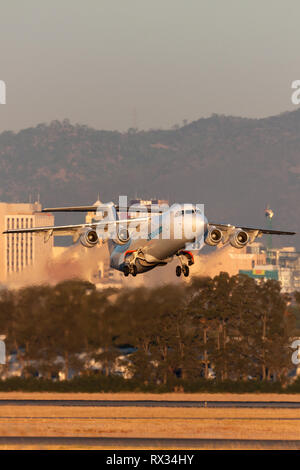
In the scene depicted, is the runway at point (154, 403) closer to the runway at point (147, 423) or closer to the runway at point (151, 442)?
the runway at point (147, 423)

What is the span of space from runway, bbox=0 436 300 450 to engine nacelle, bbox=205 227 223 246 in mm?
14338

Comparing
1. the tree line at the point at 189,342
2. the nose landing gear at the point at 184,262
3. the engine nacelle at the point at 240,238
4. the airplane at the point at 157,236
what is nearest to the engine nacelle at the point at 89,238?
the airplane at the point at 157,236

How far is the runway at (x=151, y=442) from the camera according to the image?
203 feet

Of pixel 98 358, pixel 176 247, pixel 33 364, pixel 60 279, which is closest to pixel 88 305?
pixel 60 279

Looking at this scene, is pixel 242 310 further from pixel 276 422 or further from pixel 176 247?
pixel 176 247

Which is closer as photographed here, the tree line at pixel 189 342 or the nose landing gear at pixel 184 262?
the nose landing gear at pixel 184 262

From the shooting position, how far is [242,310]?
93625 mm

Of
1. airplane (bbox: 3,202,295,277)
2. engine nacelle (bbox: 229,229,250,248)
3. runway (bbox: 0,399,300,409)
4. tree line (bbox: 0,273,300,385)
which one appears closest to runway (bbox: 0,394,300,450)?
runway (bbox: 0,399,300,409)

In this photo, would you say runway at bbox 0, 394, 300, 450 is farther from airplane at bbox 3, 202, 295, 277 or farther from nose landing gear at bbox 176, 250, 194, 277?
airplane at bbox 3, 202, 295, 277

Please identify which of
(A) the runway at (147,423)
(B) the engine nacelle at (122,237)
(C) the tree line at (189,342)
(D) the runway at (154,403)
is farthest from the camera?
(D) the runway at (154,403)

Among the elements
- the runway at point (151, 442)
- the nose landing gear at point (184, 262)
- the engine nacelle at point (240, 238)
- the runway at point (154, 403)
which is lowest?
the runway at point (151, 442)

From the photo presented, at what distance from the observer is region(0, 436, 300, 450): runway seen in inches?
2435

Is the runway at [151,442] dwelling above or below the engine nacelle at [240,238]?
below
